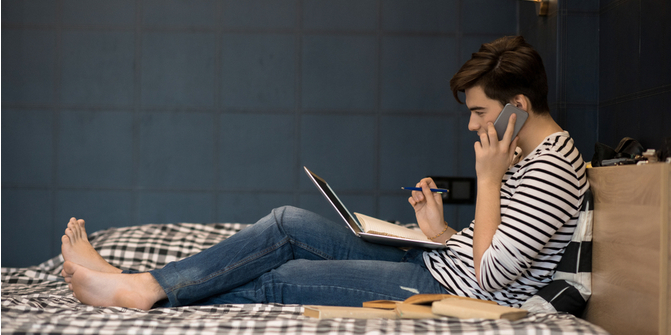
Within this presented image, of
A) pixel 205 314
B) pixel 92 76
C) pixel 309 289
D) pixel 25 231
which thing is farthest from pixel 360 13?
pixel 25 231

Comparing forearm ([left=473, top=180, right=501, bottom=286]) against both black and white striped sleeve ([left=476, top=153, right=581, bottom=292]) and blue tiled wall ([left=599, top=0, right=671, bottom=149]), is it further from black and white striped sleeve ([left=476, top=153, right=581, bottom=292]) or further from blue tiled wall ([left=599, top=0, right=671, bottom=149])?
blue tiled wall ([left=599, top=0, right=671, bottom=149])

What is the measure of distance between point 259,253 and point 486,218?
0.61m

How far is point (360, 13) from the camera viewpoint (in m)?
2.60

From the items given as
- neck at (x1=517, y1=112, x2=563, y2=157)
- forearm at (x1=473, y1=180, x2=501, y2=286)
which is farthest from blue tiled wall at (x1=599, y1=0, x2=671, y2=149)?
forearm at (x1=473, y1=180, x2=501, y2=286)

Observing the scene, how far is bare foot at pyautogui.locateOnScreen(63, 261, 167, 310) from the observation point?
127 cm

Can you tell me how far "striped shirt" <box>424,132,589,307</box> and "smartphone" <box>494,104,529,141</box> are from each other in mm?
76

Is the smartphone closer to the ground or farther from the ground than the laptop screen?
farther from the ground

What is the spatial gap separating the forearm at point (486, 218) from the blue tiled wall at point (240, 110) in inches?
53.1

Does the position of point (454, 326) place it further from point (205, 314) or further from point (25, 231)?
point (25, 231)

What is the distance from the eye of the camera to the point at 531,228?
1.13m

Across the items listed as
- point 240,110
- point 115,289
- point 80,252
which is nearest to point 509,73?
point 115,289

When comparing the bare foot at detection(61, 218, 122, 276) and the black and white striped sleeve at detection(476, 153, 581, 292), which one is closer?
the black and white striped sleeve at detection(476, 153, 581, 292)

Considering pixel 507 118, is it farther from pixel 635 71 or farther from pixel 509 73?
pixel 635 71

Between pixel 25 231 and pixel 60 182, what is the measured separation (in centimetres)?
31
